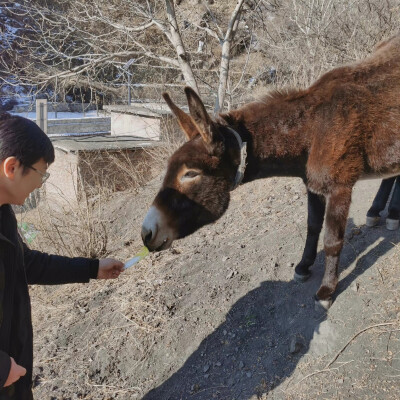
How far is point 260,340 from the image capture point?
3273mm

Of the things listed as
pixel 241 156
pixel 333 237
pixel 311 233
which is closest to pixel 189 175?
pixel 241 156

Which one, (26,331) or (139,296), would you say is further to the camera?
(139,296)

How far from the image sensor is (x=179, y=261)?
4656 millimetres

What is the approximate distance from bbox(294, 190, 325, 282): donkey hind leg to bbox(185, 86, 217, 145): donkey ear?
1.19 metres

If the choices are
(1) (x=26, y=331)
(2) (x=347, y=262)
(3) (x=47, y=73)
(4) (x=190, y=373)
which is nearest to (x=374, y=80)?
(2) (x=347, y=262)

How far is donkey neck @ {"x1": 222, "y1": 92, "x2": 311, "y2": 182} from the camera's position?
118 inches

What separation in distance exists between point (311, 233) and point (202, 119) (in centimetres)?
154

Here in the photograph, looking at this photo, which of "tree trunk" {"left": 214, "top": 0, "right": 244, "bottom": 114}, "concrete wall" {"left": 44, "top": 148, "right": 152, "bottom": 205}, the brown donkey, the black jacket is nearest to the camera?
the black jacket

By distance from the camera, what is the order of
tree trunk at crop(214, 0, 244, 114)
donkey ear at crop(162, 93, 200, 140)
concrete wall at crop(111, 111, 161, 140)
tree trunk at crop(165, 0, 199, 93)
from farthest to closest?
concrete wall at crop(111, 111, 161, 140)
tree trunk at crop(165, 0, 199, 93)
tree trunk at crop(214, 0, 244, 114)
donkey ear at crop(162, 93, 200, 140)

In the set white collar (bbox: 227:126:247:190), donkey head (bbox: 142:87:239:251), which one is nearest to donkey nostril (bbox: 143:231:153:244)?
donkey head (bbox: 142:87:239:251)

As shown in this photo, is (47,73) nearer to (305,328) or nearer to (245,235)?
(245,235)

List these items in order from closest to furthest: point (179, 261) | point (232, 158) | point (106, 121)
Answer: point (232, 158) → point (179, 261) → point (106, 121)

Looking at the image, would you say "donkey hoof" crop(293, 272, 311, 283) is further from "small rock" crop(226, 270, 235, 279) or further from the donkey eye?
the donkey eye

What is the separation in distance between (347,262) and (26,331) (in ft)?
8.74
